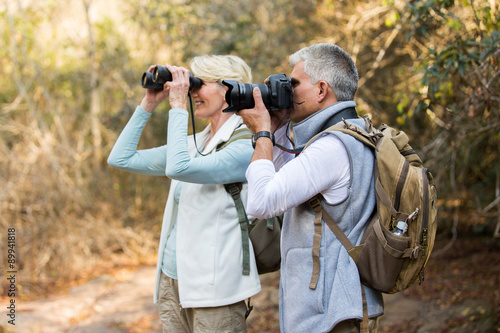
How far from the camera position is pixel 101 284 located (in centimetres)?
537

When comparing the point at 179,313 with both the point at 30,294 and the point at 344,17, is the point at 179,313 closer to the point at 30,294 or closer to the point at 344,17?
the point at 30,294

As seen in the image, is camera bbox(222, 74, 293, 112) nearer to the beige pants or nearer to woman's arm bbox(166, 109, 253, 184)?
woman's arm bbox(166, 109, 253, 184)

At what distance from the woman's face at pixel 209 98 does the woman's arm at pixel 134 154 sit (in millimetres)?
290

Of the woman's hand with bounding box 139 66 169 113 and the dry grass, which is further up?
the woman's hand with bounding box 139 66 169 113

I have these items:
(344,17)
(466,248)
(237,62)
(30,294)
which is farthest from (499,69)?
(30,294)

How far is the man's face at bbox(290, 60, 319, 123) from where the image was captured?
5.56ft

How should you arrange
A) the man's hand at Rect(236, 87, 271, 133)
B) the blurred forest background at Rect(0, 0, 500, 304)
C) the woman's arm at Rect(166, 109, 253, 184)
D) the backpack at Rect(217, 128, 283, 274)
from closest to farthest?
the man's hand at Rect(236, 87, 271, 133)
the woman's arm at Rect(166, 109, 253, 184)
the backpack at Rect(217, 128, 283, 274)
the blurred forest background at Rect(0, 0, 500, 304)

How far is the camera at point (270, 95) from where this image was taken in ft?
5.50

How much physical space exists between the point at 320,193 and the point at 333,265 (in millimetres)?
242

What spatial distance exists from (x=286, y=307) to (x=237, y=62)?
3.66 feet

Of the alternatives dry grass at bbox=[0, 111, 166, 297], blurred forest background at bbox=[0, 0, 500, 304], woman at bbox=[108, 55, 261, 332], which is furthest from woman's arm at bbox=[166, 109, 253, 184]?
dry grass at bbox=[0, 111, 166, 297]

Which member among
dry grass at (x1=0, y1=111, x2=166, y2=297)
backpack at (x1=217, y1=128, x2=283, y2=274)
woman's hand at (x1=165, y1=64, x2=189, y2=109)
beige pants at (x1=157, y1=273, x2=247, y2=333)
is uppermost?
woman's hand at (x1=165, y1=64, x2=189, y2=109)

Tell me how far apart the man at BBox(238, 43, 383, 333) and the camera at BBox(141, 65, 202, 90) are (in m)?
0.48

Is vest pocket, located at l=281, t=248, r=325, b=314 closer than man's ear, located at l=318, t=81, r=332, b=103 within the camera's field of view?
Yes
